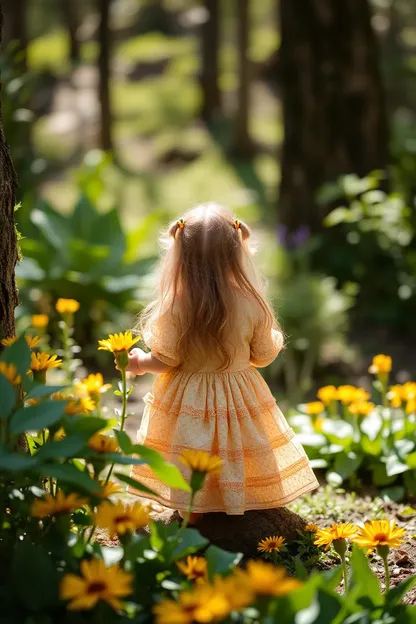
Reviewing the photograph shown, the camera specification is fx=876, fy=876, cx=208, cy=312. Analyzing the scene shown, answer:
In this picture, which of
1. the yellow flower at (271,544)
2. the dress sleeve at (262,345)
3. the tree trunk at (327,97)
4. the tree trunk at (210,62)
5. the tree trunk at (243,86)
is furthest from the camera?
the tree trunk at (210,62)

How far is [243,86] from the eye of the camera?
39.8ft

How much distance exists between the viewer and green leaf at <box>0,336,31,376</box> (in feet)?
6.28

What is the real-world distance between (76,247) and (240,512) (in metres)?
2.67

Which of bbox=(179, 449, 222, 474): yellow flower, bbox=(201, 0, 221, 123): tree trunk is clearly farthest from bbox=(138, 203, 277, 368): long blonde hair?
bbox=(201, 0, 221, 123): tree trunk

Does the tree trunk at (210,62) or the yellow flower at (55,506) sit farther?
the tree trunk at (210,62)

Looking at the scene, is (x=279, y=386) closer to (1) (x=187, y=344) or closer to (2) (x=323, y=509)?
(2) (x=323, y=509)

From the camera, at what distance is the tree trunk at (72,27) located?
16953mm

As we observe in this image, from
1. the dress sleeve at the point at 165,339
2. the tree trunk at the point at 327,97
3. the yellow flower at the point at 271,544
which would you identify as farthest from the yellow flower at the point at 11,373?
the tree trunk at the point at 327,97

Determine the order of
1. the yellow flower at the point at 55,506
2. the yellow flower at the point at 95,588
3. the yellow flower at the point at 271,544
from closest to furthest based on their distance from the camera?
1. the yellow flower at the point at 95,588
2. the yellow flower at the point at 55,506
3. the yellow flower at the point at 271,544

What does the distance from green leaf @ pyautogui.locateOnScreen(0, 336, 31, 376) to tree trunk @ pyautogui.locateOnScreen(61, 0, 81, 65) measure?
1605 cm

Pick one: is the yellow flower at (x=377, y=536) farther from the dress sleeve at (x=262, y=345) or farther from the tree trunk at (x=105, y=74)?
the tree trunk at (x=105, y=74)

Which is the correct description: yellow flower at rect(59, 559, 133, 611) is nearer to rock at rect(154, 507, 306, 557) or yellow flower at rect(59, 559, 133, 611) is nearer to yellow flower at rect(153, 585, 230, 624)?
yellow flower at rect(153, 585, 230, 624)

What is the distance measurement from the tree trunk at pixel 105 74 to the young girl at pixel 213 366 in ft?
28.0

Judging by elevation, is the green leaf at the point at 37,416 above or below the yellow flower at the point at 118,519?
above
